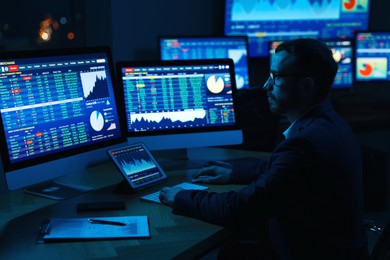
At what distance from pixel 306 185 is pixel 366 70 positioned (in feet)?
10.0

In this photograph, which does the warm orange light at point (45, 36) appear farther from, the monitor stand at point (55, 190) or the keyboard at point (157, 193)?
the keyboard at point (157, 193)

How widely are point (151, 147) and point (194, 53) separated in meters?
1.66

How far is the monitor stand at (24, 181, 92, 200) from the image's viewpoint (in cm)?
206

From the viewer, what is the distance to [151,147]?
7.98ft

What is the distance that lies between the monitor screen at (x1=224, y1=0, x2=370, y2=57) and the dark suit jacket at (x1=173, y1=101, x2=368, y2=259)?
2.85 m

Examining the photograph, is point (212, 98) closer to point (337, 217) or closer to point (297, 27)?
point (337, 217)

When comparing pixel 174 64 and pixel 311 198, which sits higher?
pixel 174 64

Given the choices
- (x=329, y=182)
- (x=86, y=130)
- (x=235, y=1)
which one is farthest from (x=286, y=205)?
(x=235, y=1)

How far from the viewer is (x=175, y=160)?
259cm

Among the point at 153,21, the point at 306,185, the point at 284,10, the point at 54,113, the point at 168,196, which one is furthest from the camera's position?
the point at 284,10

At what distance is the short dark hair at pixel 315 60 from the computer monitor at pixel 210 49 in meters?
2.17

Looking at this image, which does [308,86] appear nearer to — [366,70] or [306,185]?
[306,185]

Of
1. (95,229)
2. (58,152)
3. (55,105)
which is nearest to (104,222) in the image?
(95,229)

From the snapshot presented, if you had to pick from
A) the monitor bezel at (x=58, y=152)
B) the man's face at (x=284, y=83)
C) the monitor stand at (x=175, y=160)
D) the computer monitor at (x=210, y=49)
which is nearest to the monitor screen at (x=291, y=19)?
the computer monitor at (x=210, y=49)
